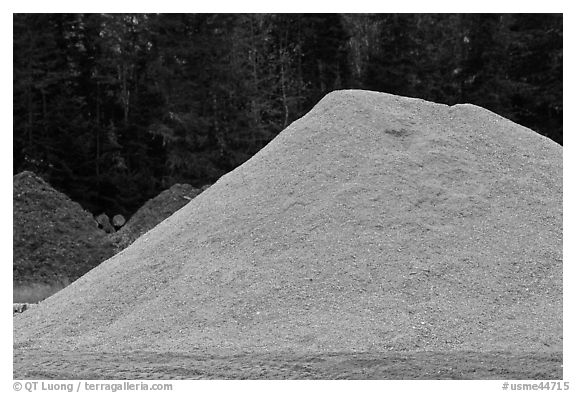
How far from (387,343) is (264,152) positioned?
3.19 meters

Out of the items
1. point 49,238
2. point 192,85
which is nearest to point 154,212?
point 49,238

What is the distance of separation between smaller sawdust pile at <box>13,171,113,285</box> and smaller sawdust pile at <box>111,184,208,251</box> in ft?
4.26

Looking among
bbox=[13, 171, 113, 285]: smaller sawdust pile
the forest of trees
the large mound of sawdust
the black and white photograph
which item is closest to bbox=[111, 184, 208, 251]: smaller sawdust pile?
the black and white photograph

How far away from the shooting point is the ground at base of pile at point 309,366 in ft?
13.6

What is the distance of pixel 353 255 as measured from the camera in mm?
5555

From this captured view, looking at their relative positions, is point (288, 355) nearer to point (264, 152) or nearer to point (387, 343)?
point (387, 343)

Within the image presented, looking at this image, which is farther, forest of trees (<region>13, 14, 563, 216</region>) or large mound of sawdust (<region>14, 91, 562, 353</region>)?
forest of trees (<region>13, 14, 563, 216</region>)

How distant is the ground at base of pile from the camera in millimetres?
4133

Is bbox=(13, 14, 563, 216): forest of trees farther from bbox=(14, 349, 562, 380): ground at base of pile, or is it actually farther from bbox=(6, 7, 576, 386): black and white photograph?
bbox=(14, 349, 562, 380): ground at base of pile

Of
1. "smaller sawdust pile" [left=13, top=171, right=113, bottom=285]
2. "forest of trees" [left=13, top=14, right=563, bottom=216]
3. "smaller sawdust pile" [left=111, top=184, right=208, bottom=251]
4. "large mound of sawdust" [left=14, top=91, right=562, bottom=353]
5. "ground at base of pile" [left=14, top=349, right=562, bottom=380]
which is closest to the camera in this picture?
"ground at base of pile" [left=14, top=349, right=562, bottom=380]

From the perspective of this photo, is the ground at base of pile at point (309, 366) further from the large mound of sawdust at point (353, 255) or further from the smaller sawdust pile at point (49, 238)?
the smaller sawdust pile at point (49, 238)

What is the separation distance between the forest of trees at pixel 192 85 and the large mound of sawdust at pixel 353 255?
8275 mm

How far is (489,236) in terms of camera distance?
230 inches
